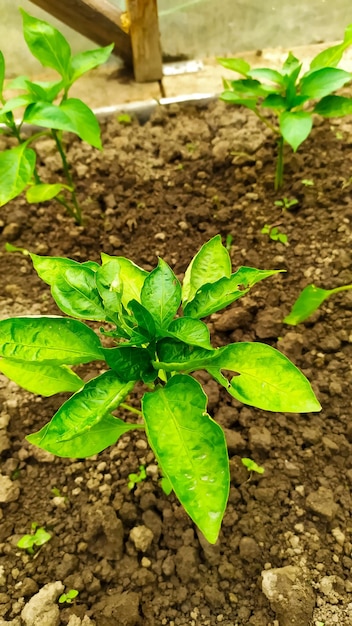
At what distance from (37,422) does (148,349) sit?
628 millimetres

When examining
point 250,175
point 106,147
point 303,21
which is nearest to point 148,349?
point 250,175

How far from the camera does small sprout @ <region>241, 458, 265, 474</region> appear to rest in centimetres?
134

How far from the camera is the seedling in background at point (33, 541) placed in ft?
4.11

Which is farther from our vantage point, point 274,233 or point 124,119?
point 124,119

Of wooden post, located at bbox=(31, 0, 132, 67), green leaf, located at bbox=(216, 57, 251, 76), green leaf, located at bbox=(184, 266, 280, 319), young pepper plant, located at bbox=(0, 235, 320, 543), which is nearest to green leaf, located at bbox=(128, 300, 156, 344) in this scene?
young pepper plant, located at bbox=(0, 235, 320, 543)

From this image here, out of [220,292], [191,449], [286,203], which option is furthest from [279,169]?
[191,449]

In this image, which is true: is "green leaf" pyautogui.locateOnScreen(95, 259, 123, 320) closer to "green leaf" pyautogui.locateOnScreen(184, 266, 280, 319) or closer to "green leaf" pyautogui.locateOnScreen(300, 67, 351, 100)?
"green leaf" pyautogui.locateOnScreen(184, 266, 280, 319)

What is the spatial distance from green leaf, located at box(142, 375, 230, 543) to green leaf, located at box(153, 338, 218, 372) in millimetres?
35

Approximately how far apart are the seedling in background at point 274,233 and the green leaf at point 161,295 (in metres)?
0.92

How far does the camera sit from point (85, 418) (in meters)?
0.88

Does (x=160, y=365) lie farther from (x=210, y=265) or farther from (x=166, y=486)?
(x=166, y=486)

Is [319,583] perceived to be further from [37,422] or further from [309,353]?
[37,422]

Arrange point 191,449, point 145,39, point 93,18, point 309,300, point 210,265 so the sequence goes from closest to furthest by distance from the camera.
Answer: point 191,449, point 210,265, point 309,300, point 93,18, point 145,39

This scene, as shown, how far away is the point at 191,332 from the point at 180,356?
60 millimetres
